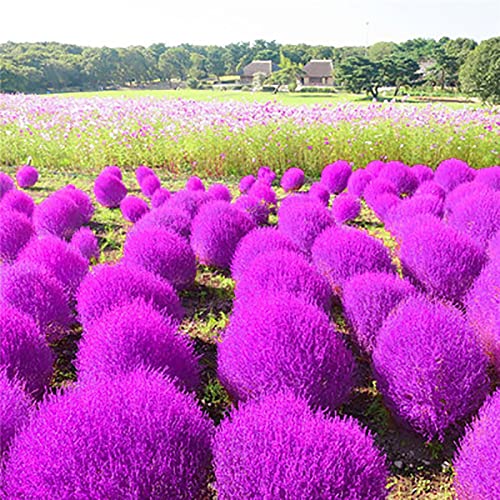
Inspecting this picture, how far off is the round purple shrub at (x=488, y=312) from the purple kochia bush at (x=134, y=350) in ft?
5.11

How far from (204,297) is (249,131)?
6.08 meters

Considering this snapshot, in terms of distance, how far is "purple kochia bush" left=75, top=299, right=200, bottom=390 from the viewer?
7.99 ft

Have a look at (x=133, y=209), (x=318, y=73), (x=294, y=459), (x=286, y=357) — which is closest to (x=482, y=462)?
(x=294, y=459)

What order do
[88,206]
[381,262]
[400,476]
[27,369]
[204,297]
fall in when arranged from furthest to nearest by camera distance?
1. [88,206]
2. [204,297]
3. [381,262]
4. [27,369]
5. [400,476]

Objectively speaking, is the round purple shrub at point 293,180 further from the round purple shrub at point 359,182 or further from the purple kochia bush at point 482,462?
the purple kochia bush at point 482,462

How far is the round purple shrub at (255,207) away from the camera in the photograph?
5.77 m

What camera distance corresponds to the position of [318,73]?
77312 mm

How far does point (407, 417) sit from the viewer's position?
2.45 metres

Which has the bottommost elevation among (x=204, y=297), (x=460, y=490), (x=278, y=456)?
(x=204, y=297)

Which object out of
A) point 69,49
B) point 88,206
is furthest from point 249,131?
point 69,49

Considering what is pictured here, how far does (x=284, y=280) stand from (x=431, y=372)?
1.11m

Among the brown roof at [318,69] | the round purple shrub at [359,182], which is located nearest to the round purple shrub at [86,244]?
the round purple shrub at [359,182]

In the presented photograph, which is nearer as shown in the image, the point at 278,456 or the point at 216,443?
→ the point at 278,456

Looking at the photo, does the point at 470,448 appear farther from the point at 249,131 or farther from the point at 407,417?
the point at 249,131
